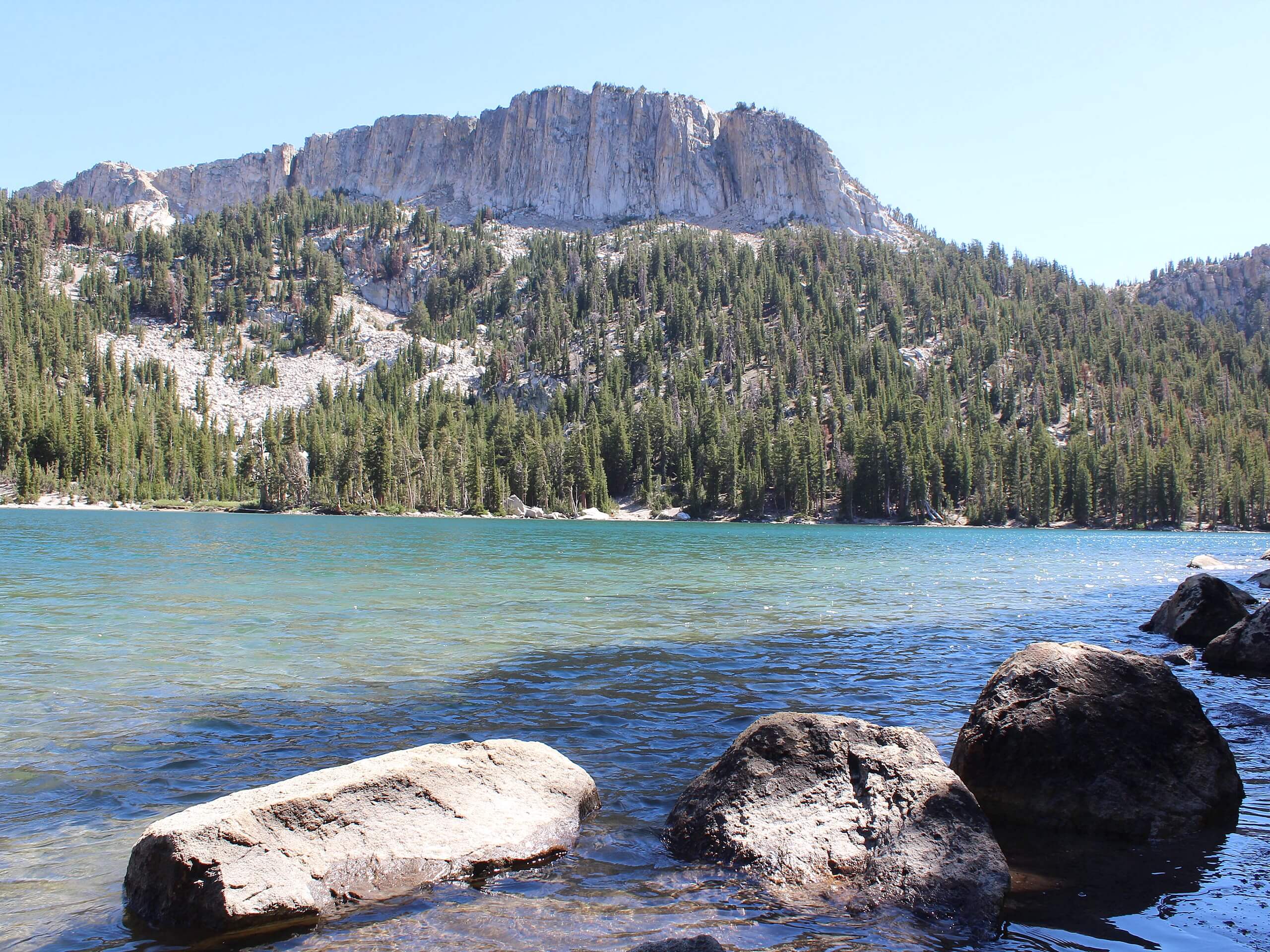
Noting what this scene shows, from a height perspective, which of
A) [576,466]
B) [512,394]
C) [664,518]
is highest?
[512,394]

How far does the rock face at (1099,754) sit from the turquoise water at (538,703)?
43 cm

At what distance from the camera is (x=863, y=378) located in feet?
589

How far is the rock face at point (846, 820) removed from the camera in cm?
611

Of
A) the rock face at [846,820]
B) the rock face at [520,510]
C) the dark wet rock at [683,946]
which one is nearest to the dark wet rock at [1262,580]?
the rock face at [846,820]

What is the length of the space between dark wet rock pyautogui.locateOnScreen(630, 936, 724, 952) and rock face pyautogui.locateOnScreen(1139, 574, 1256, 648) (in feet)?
58.2

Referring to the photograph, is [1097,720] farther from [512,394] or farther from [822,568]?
[512,394]

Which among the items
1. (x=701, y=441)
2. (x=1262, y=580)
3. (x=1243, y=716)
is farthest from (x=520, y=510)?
(x=1243, y=716)

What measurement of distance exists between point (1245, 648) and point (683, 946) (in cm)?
1541

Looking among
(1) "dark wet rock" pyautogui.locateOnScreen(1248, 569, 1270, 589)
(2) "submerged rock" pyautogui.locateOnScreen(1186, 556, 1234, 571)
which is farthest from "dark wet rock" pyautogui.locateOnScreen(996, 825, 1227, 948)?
(2) "submerged rock" pyautogui.locateOnScreen(1186, 556, 1234, 571)

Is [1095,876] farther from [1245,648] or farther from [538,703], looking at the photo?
[1245,648]

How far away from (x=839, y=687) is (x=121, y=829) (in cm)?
1031

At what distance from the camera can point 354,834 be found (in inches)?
253

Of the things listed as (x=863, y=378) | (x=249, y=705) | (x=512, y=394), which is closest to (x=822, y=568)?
(x=249, y=705)

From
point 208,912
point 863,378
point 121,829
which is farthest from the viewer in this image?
point 863,378
